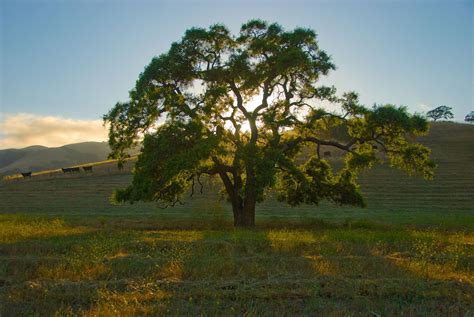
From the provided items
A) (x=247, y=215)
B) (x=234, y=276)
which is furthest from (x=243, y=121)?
(x=234, y=276)

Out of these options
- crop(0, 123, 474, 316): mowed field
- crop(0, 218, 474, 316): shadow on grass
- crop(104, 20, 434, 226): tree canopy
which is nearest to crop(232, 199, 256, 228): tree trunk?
crop(104, 20, 434, 226): tree canopy

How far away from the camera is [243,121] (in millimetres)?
27672

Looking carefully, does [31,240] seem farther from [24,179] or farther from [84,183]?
[24,179]

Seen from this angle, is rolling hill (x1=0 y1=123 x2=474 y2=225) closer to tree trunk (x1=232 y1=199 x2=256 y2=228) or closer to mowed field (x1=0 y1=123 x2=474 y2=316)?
tree trunk (x1=232 y1=199 x2=256 y2=228)

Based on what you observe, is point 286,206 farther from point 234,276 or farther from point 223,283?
point 223,283

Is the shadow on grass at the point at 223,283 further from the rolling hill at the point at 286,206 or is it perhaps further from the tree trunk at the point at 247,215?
the rolling hill at the point at 286,206

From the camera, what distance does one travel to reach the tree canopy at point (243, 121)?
24594mm

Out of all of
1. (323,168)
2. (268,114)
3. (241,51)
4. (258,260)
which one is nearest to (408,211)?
(323,168)

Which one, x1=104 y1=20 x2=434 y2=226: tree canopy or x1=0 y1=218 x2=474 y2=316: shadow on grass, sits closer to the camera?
x1=0 y1=218 x2=474 y2=316: shadow on grass

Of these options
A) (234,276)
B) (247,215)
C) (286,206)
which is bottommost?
(286,206)

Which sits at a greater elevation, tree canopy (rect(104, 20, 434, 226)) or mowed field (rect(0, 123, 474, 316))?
tree canopy (rect(104, 20, 434, 226))

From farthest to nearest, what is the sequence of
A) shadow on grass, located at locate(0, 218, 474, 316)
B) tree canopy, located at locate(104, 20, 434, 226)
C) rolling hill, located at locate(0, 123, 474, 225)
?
1. rolling hill, located at locate(0, 123, 474, 225)
2. tree canopy, located at locate(104, 20, 434, 226)
3. shadow on grass, located at locate(0, 218, 474, 316)

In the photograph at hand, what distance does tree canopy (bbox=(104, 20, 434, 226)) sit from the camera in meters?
24.6

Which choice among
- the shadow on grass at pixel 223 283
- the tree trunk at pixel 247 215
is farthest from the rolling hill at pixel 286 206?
the shadow on grass at pixel 223 283
